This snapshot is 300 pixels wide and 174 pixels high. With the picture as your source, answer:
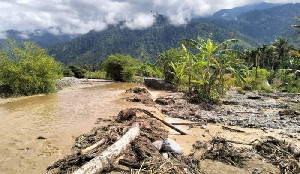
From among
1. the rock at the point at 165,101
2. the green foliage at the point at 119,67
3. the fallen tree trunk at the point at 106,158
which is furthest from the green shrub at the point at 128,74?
the fallen tree trunk at the point at 106,158

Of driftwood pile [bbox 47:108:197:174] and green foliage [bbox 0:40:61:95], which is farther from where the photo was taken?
green foliage [bbox 0:40:61:95]

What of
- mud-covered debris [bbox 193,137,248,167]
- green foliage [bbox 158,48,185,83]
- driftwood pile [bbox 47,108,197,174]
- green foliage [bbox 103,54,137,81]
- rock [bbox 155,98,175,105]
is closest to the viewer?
driftwood pile [bbox 47,108,197,174]

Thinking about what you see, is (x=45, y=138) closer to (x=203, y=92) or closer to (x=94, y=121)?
(x=94, y=121)

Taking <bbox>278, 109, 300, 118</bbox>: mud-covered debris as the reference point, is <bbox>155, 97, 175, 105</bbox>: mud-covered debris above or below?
above

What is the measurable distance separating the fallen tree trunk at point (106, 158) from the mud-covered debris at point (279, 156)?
404 centimetres

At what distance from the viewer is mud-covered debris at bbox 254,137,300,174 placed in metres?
5.57

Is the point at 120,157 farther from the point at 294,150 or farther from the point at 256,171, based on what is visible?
the point at 294,150

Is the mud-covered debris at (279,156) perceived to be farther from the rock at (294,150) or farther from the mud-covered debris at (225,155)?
the mud-covered debris at (225,155)

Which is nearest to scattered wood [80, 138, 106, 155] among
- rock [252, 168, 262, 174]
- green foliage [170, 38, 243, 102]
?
rock [252, 168, 262, 174]

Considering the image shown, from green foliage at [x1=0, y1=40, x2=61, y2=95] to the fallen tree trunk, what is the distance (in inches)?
619

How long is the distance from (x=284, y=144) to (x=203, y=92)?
30.2 feet

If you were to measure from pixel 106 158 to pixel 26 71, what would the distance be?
57.0 ft

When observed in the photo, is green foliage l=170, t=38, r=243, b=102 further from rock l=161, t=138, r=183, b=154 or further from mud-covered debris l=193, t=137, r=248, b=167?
rock l=161, t=138, r=183, b=154

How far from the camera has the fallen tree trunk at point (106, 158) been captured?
16.4 ft
